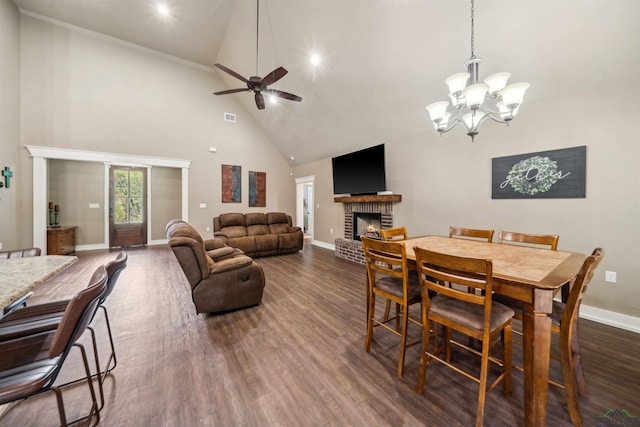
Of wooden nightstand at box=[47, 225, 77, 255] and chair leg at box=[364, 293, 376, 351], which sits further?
wooden nightstand at box=[47, 225, 77, 255]

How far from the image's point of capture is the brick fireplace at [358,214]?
15.4 feet

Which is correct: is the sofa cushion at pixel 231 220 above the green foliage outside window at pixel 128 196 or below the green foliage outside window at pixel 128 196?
below

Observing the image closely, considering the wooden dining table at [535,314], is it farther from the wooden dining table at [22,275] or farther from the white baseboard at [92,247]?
the white baseboard at [92,247]

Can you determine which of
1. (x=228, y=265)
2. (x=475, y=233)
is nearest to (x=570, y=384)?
(x=475, y=233)

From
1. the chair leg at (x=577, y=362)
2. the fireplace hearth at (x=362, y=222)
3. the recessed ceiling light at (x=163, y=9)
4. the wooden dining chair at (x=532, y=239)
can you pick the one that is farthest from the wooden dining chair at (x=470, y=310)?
the recessed ceiling light at (x=163, y=9)

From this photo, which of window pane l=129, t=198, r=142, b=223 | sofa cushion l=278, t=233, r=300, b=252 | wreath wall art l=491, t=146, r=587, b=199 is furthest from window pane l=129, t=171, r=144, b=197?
wreath wall art l=491, t=146, r=587, b=199

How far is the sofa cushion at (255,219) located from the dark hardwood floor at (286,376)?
3.05 m

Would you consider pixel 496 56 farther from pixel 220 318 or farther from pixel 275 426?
pixel 220 318

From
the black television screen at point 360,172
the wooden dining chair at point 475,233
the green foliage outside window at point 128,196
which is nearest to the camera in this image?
the wooden dining chair at point 475,233

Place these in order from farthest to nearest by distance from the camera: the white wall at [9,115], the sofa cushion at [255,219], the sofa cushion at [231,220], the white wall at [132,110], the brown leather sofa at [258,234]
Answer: the sofa cushion at [255,219], the sofa cushion at [231,220], the brown leather sofa at [258,234], the white wall at [132,110], the white wall at [9,115]

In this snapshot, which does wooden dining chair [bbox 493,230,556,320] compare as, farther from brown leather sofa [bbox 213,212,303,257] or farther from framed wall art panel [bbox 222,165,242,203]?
framed wall art panel [bbox 222,165,242,203]

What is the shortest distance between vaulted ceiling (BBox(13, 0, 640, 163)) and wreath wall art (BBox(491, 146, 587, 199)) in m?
0.65

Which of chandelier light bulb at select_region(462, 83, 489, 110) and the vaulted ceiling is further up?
the vaulted ceiling

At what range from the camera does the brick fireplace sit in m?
4.68
